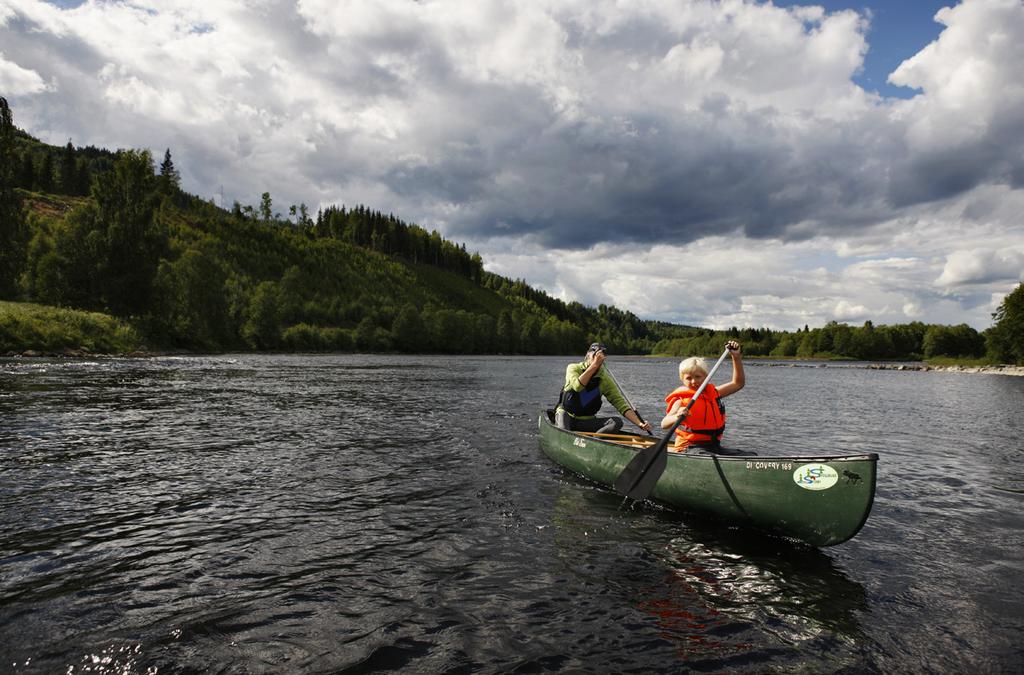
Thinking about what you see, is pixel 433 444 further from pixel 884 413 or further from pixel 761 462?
pixel 884 413

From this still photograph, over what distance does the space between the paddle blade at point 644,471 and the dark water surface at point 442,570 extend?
535 mm

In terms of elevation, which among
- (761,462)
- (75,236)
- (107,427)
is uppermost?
(75,236)

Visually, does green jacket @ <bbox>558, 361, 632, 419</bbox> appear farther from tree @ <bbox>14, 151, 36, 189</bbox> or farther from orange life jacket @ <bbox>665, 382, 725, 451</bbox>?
tree @ <bbox>14, 151, 36, 189</bbox>

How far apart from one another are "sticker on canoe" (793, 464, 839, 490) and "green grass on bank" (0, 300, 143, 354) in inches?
2201

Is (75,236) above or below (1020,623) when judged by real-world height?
above

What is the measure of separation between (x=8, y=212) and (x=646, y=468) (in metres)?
60.4

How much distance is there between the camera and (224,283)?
365ft

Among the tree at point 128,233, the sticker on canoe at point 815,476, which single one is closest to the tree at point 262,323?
the tree at point 128,233

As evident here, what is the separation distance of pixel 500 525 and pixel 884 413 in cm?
2897

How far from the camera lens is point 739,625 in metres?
6.13

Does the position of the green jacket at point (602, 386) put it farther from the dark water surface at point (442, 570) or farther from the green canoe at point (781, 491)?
the green canoe at point (781, 491)

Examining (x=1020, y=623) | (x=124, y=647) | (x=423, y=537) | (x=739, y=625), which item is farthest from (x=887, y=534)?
(x=124, y=647)

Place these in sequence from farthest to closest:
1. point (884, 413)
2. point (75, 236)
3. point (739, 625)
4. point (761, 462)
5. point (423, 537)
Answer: point (75, 236)
point (884, 413)
point (423, 537)
point (761, 462)
point (739, 625)

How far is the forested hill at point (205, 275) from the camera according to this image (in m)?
60.2
